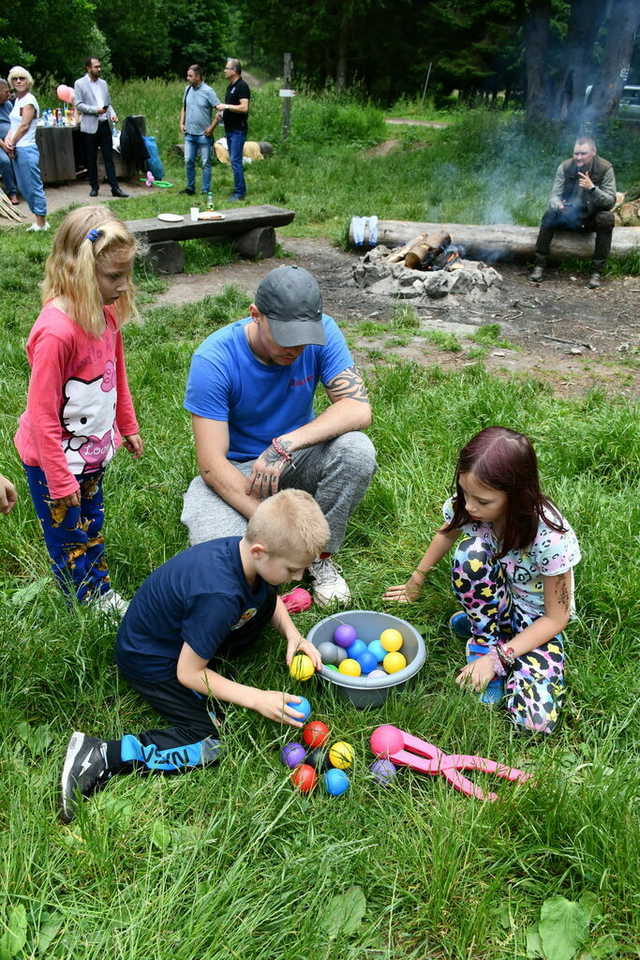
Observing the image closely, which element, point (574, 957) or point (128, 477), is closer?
point (574, 957)

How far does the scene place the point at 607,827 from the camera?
1.93 m

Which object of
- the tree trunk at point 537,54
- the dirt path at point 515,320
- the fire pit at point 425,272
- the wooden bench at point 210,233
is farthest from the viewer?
the tree trunk at point 537,54

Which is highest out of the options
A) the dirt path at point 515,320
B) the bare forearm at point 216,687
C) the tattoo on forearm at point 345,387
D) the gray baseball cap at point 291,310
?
the gray baseball cap at point 291,310

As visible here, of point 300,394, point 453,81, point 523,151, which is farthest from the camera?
point 453,81

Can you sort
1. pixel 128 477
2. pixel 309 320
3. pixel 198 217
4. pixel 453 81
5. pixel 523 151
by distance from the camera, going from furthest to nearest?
pixel 453 81 → pixel 523 151 → pixel 198 217 → pixel 128 477 → pixel 309 320

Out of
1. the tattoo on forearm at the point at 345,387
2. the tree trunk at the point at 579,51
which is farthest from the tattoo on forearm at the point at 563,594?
the tree trunk at the point at 579,51

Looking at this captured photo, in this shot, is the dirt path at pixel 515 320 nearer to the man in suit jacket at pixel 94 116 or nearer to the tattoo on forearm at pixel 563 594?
the tattoo on forearm at pixel 563 594

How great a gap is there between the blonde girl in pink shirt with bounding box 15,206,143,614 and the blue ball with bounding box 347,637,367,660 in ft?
2.90

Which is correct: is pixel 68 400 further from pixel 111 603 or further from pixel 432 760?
pixel 432 760

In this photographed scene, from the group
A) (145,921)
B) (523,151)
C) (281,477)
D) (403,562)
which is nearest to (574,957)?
(145,921)

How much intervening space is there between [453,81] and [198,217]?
58.4ft

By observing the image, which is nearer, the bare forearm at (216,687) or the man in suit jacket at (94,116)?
the bare forearm at (216,687)

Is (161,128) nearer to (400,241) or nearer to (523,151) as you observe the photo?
(523,151)

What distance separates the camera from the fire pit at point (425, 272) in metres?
7.43
